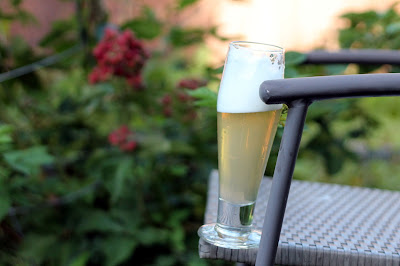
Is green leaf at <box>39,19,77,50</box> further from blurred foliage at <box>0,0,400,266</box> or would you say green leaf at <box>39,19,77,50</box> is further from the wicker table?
the wicker table

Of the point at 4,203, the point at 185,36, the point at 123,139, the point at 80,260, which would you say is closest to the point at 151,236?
the point at 80,260

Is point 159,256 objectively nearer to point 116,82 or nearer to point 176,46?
point 116,82

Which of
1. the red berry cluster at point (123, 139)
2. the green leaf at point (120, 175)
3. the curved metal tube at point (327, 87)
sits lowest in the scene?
the green leaf at point (120, 175)

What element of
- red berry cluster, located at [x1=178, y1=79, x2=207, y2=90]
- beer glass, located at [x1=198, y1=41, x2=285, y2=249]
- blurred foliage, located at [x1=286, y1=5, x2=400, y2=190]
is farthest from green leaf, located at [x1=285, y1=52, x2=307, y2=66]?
red berry cluster, located at [x1=178, y1=79, x2=207, y2=90]

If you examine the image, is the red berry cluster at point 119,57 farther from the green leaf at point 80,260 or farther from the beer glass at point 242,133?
the beer glass at point 242,133

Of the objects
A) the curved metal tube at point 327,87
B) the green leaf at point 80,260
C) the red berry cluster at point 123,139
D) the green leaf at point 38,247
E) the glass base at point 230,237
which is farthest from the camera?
the green leaf at point 38,247

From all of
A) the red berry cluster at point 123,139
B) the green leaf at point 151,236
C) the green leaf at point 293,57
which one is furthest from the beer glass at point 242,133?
the green leaf at point 151,236

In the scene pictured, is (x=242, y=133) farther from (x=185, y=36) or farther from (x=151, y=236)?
(x=185, y=36)

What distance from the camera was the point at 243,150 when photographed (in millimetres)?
725

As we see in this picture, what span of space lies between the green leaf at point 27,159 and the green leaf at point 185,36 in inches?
27.5

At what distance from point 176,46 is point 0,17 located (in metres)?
0.66

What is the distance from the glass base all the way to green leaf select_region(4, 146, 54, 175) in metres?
0.69

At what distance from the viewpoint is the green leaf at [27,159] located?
128cm

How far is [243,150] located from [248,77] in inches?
4.4
